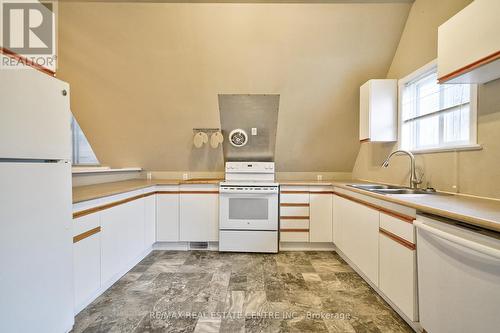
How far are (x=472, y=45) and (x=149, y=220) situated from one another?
3088mm

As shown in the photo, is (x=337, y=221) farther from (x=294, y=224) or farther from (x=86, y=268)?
(x=86, y=268)

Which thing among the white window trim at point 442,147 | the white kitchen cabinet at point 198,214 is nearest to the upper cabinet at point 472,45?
the white window trim at point 442,147

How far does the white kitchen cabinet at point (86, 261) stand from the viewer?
154cm

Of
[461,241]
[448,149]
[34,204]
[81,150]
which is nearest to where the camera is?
[461,241]

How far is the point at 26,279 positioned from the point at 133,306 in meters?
0.84

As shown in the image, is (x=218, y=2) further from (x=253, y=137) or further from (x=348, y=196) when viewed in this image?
(x=348, y=196)

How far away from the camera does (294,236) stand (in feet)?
9.30

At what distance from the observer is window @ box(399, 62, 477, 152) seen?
64.7 inches

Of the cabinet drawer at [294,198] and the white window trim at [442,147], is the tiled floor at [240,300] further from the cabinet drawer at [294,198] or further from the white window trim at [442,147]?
the white window trim at [442,147]

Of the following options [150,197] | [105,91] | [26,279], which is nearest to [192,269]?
[150,197]

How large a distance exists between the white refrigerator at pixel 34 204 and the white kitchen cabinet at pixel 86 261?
0.61 feet

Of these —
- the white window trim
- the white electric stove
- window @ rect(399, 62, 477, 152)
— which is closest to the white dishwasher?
the white window trim

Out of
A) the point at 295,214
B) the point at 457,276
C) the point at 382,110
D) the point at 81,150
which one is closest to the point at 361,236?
the point at 295,214
